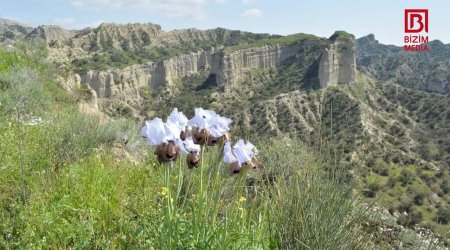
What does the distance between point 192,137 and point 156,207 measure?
1680 mm

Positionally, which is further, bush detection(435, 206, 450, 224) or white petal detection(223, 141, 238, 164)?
bush detection(435, 206, 450, 224)

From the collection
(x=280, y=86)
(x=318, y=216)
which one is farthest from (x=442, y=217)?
(x=280, y=86)

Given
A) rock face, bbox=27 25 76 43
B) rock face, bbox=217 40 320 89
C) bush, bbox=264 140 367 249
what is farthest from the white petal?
rock face, bbox=27 25 76 43

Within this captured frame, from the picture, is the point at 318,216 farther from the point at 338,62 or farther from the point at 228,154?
the point at 338,62

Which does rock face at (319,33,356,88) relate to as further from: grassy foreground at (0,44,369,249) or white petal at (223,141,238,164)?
white petal at (223,141,238,164)

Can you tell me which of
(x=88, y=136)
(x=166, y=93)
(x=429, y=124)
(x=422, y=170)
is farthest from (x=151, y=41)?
(x=88, y=136)

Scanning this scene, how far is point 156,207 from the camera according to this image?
3.74m

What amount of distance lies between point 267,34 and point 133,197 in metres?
121

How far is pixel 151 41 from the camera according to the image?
10512cm

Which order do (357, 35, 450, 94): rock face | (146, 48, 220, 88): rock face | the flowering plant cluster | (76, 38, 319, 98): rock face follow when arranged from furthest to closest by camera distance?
1. (357, 35, 450, 94): rock face
2. (146, 48, 220, 88): rock face
3. (76, 38, 319, 98): rock face
4. the flowering plant cluster

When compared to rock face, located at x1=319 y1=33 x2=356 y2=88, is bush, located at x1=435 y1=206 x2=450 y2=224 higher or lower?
lower

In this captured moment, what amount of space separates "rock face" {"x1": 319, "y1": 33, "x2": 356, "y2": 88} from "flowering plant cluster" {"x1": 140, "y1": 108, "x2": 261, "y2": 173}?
7402cm

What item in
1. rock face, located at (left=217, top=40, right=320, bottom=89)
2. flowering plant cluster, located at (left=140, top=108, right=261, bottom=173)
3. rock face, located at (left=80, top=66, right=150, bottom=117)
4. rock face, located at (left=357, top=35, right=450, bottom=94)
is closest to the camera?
flowering plant cluster, located at (left=140, top=108, right=261, bottom=173)

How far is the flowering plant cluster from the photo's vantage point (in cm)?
218
